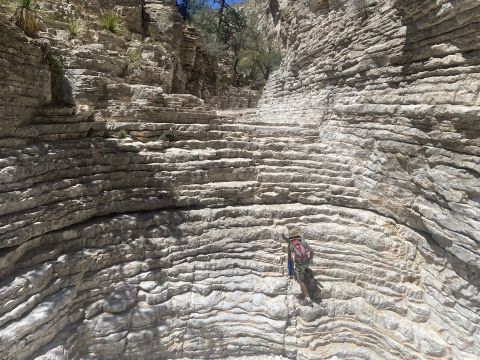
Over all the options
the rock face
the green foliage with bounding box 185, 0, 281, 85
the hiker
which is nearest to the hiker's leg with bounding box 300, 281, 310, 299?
the hiker

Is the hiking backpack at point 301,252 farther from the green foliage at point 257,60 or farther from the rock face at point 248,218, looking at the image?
the green foliage at point 257,60

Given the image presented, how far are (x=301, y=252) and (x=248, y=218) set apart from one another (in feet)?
4.45

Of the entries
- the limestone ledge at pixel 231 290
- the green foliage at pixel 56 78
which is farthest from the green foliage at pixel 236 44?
the limestone ledge at pixel 231 290

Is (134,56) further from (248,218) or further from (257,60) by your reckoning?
(257,60)

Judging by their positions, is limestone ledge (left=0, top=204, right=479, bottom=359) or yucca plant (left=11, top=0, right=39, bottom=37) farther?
yucca plant (left=11, top=0, right=39, bottom=37)

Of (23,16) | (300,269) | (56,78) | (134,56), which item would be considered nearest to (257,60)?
(134,56)

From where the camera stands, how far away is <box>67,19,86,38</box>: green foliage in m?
8.70

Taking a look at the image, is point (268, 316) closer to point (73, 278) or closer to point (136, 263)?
point (136, 263)

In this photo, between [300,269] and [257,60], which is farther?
[257,60]

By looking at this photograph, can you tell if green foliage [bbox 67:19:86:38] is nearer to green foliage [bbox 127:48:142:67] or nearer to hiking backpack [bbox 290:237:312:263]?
green foliage [bbox 127:48:142:67]

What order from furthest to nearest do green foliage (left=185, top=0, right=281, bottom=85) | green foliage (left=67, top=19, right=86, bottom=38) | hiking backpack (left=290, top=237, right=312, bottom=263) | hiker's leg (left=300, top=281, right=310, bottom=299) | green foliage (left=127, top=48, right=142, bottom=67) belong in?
green foliage (left=185, top=0, right=281, bottom=85), green foliage (left=127, top=48, right=142, bottom=67), green foliage (left=67, top=19, right=86, bottom=38), hiker's leg (left=300, top=281, right=310, bottom=299), hiking backpack (left=290, top=237, right=312, bottom=263)

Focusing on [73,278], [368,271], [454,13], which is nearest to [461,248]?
[368,271]

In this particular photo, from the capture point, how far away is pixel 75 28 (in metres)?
8.78

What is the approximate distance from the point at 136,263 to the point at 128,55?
7.46 metres
